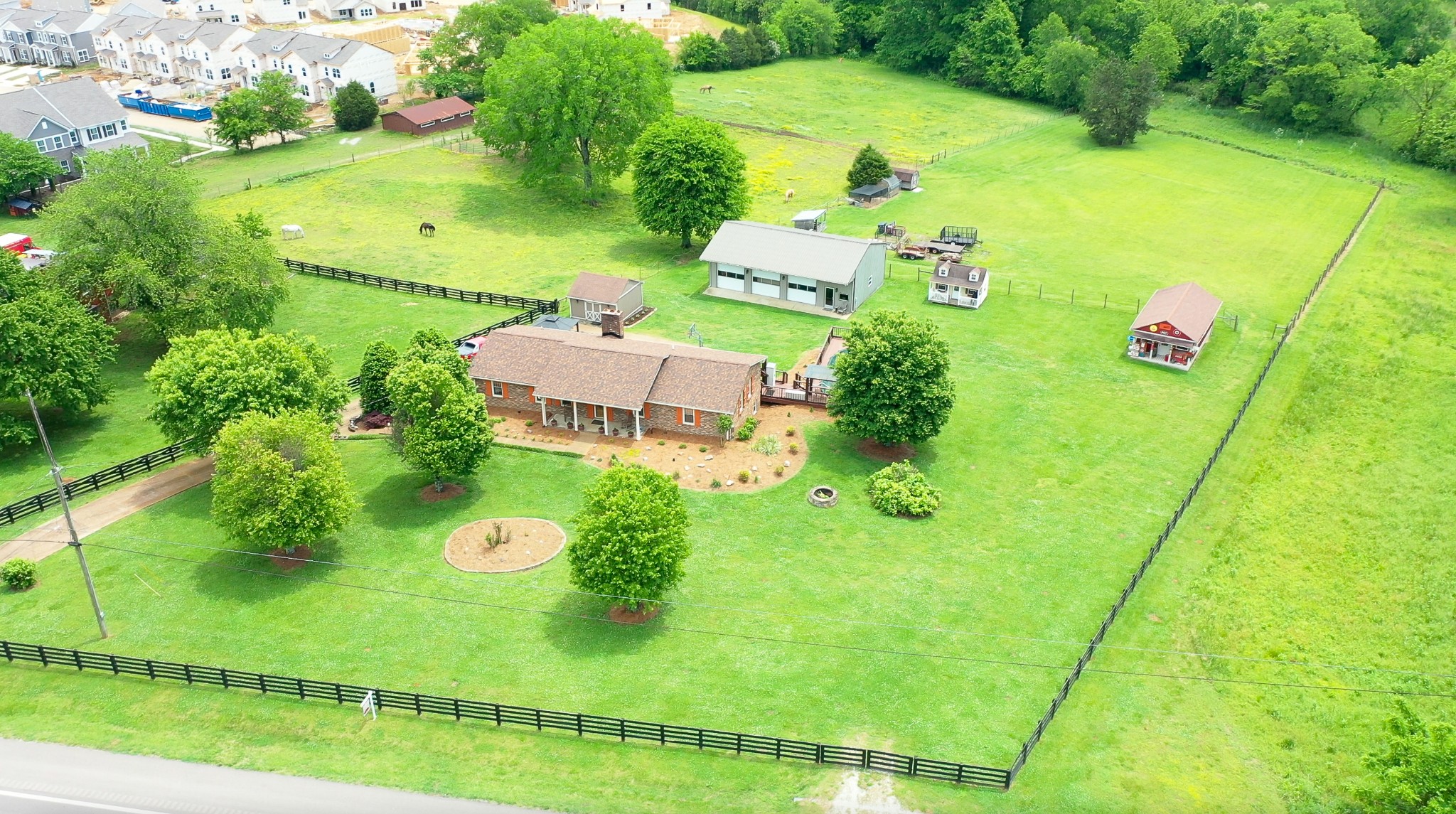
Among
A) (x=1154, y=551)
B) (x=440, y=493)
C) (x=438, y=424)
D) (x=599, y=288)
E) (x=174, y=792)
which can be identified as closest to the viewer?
(x=174, y=792)

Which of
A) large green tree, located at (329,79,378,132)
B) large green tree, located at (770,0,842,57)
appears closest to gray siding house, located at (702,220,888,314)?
large green tree, located at (329,79,378,132)

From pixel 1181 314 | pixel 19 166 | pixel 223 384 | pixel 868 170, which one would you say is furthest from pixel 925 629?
pixel 19 166

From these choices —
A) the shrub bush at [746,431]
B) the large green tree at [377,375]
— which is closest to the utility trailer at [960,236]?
the shrub bush at [746,431]

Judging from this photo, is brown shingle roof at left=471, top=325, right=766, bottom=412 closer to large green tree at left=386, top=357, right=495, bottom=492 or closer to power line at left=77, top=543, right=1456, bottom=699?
large green tree at left=386, top=357, right=495, bottom=492

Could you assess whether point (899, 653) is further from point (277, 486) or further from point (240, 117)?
point (240, 117)

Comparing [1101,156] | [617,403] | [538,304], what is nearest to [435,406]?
[617,403]

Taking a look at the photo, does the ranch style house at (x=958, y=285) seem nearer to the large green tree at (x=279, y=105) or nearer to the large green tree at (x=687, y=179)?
the large green tree at (x=687, y=179)

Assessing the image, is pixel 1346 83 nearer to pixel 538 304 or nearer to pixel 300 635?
pixel 538 304
